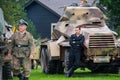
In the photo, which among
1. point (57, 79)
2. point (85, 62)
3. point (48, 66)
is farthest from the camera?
point (48, 66)

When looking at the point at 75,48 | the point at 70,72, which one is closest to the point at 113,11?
the point at 70,72

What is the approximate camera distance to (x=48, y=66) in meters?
24.1

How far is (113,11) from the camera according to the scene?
110 ft

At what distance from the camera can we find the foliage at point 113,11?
108 ft

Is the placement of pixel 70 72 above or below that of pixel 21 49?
below

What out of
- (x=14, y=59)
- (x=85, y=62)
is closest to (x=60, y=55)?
(x=85, y=62)

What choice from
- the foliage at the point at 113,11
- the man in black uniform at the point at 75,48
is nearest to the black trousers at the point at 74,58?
the man in black uniform at the point at 75,48

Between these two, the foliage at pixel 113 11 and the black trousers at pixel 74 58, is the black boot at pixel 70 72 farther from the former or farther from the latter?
the foliage at pixel 113 11

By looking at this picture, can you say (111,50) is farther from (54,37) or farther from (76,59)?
(54,37)

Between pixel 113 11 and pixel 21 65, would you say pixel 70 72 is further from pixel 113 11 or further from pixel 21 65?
pixel 113 11

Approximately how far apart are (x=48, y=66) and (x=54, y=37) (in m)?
1.36

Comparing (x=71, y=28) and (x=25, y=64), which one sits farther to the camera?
(x=71, y=28)

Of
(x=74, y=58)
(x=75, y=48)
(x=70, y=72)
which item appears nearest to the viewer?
(x=75, y=48)

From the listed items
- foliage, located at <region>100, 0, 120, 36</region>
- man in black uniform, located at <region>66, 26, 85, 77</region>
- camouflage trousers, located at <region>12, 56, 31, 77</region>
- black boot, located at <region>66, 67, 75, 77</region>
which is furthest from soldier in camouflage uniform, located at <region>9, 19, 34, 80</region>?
foliage, located at <region>100, 0, 120, 36</region>
